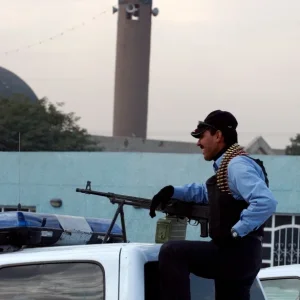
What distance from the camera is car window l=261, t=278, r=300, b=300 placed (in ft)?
20.0

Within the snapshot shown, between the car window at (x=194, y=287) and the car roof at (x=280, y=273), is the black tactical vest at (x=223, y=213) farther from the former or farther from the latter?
the car roof at (x=280, y=273)

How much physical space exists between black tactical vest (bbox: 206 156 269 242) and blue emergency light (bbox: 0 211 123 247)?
739mm

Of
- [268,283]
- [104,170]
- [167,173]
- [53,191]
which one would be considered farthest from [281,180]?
[268,283]

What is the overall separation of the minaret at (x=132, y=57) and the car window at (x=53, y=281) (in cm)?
6150

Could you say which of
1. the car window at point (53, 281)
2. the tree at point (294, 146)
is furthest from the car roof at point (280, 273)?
the tree at point (294, 146)

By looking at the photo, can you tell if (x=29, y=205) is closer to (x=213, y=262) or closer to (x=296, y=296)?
(x=296, y=296)

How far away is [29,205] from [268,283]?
587 inches

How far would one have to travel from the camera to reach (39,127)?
34.6 metres

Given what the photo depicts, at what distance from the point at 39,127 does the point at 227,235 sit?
103ft

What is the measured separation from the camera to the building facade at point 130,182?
1842cm

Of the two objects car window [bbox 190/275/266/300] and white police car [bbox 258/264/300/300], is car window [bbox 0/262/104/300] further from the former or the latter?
white police car [bbox 258/264/300/300]

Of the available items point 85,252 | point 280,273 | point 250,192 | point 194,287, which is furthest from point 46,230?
point 280,273

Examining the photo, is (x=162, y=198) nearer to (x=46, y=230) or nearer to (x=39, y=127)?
(x=46, y=230)

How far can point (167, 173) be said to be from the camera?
19641mm
